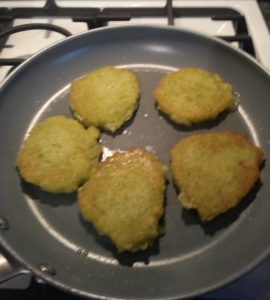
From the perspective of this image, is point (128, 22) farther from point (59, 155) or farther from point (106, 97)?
point (59, 155)

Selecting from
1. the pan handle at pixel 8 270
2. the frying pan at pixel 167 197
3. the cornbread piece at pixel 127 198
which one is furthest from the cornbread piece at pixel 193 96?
the pan handle at pixel 8 270

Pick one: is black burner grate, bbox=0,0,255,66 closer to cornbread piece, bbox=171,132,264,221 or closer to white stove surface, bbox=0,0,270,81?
white stove surface, bbox=0,0,270,81

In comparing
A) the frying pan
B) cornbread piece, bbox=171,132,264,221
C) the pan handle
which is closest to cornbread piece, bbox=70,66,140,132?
the frying pan

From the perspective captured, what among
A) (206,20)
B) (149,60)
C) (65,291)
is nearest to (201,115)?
(149,60)

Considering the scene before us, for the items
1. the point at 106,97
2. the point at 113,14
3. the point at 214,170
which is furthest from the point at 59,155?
the point at 113,14

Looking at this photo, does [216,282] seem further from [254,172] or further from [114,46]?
[114,46]

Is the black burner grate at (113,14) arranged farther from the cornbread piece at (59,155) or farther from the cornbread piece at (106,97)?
the cornbread piece at (59,155)
